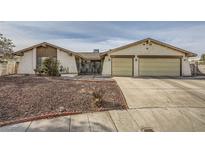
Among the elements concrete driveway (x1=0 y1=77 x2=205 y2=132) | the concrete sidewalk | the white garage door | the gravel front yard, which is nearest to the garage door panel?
the white garage door

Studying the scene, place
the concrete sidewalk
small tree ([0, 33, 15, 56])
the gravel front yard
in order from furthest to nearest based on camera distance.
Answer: small tree ([0, 33, 15, 56]) → the gravel front yard → the concrete sidewalk

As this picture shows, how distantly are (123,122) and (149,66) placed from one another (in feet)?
54.4

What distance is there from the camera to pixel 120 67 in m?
22.8

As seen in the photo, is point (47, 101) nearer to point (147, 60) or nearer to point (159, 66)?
point (147, 60)

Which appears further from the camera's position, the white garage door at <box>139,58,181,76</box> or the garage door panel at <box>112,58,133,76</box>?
the garage door panel at <box>112,58,133,76</box>

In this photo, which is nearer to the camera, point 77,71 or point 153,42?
point 153,42

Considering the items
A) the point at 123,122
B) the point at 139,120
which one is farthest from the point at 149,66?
the point at 123,122

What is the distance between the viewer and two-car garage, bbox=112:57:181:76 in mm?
22625

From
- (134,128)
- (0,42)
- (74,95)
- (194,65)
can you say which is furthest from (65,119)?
(194,65)

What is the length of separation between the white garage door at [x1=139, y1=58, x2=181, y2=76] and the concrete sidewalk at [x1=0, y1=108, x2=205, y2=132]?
48.0ft

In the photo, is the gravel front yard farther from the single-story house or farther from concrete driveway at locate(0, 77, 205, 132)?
the single-story house

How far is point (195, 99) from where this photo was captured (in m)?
10.1
